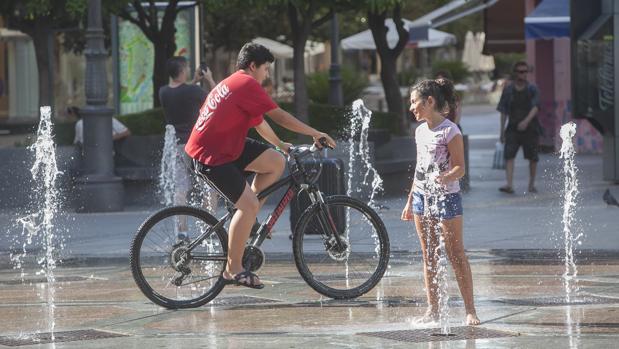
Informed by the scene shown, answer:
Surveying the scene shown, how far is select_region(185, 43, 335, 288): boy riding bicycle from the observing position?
28.4 ft

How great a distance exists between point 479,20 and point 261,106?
155 feet

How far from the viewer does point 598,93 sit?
61.0 ft

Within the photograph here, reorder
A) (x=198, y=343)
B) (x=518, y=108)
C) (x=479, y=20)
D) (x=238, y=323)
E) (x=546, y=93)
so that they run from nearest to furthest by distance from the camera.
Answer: (x=198, y=343) → (x=238, y=323) → (x=518, y=108) → (x=546, y=93) → (x=479, y=20)

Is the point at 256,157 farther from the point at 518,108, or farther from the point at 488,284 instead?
the point at 518,108

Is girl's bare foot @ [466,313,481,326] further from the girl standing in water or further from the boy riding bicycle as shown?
the boy riding bicycle

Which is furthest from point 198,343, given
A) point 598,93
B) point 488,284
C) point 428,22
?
point 428,22

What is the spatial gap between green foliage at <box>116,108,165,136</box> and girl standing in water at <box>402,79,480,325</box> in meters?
9.85

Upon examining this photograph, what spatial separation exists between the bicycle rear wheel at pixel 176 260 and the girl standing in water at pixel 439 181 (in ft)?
4.98

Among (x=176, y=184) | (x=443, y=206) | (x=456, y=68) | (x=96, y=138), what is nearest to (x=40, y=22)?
(x=96, y=138)

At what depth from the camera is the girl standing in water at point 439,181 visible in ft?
25.7

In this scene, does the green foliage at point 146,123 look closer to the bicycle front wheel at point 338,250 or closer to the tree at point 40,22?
the tree at point 40,22

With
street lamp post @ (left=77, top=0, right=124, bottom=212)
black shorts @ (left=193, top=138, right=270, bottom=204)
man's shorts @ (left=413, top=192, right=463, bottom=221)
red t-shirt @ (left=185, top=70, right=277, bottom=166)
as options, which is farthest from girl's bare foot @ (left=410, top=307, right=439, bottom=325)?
street lamp post @ (left=77, top=0, right=124, bottom=212)

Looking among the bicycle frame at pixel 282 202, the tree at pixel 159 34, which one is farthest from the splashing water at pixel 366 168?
the bicycle frame at pixel 282 202

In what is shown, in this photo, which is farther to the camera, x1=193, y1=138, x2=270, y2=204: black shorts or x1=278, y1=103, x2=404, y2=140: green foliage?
x1=278, y1=103, x2=404, y2=140: green foliage
